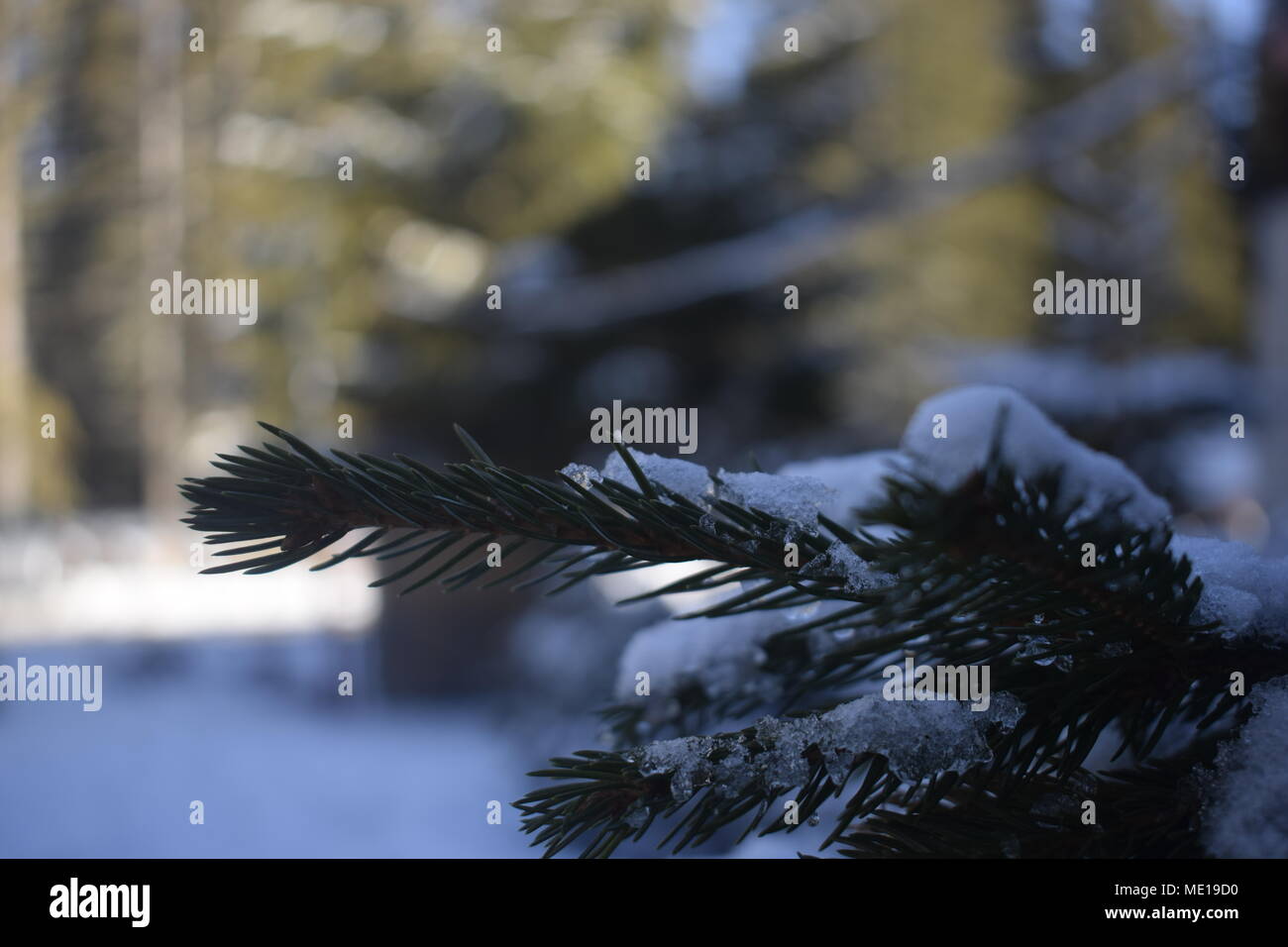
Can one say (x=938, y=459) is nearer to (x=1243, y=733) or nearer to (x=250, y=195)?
(x=1243, y=733)

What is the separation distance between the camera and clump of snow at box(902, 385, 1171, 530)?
0.41m

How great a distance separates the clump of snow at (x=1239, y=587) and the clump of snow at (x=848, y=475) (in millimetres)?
129

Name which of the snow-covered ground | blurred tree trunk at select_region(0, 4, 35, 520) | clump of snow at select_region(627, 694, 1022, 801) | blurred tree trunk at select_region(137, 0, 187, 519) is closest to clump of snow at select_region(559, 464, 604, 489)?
clump of snow at select_region(627, 694, 1022, 801)

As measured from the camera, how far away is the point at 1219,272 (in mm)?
10984

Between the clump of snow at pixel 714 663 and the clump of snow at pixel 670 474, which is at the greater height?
the clump of snow at pixel 670 474

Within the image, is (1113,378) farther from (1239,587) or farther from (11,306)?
(11,306)

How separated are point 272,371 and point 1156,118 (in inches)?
391

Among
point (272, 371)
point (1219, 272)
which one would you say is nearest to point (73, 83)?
point (272, 371)

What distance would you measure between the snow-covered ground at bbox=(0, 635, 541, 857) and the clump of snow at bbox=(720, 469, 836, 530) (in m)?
2.34

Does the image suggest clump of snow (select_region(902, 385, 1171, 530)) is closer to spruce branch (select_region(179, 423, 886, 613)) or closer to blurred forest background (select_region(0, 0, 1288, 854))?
spruce branch (select_region(179, 423, 886, 613))

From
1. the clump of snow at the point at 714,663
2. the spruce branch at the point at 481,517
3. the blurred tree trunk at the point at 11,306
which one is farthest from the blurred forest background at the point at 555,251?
the spruce branch at the point at 481,517

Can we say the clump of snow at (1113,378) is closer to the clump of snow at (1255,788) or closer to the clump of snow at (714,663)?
the clump of snow at (714,663)

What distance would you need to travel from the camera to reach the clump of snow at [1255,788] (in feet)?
1.20

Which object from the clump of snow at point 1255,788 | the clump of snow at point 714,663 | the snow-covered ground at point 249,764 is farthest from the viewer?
the snow-covered ground at point 249,764
